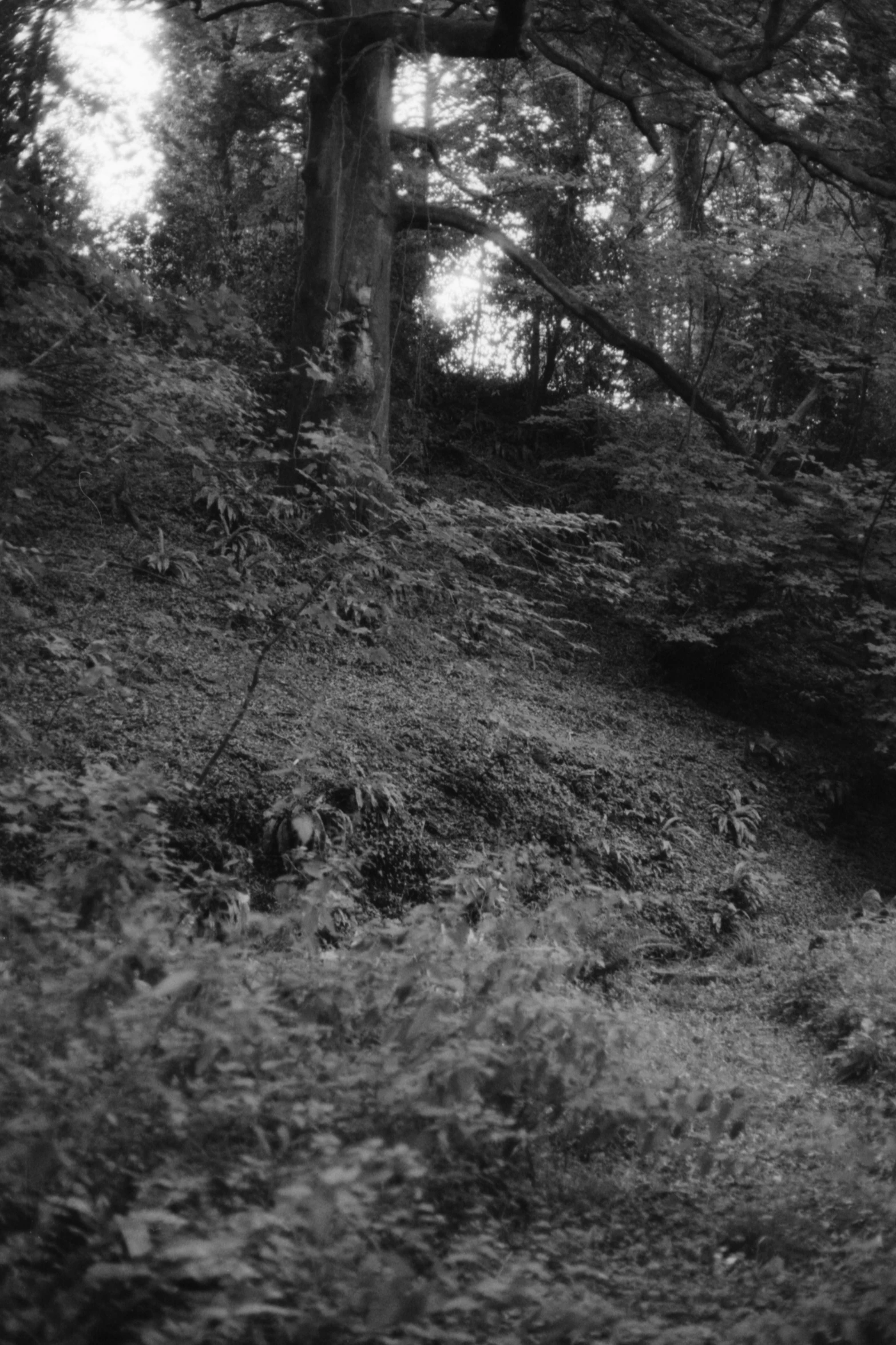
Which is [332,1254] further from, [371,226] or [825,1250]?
[371,226]

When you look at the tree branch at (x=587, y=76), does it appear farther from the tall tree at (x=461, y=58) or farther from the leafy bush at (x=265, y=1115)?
the leafy bush at (x=265, y=1115)

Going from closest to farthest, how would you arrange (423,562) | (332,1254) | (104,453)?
1. (332,1254)
2. (104,453)
3. (423,562)

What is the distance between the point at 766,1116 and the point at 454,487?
9631 millimetres

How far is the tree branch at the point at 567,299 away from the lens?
11133 millimetres

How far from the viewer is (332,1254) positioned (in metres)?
2.52

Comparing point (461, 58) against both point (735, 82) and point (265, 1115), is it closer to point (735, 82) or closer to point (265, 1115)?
point (735, 82)

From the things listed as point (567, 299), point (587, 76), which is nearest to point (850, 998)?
point (587, 76)

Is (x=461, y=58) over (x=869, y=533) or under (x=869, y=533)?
over

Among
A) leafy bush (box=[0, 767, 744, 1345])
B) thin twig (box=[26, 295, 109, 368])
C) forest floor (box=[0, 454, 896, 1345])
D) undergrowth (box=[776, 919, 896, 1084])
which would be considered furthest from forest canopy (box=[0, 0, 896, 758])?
undergrowth (box=[776, 919, 896, 1084])

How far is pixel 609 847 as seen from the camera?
8766mm

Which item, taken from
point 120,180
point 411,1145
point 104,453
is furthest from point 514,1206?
point 120,180

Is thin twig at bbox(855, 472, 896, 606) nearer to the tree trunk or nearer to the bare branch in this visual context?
the tree trunk

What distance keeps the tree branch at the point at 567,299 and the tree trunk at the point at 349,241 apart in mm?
357

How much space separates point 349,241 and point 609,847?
247 inches
